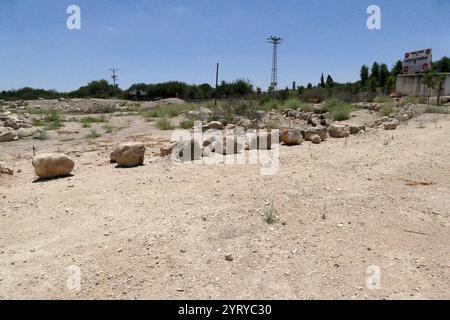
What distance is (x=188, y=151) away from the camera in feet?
21.7

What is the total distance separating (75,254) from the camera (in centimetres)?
306

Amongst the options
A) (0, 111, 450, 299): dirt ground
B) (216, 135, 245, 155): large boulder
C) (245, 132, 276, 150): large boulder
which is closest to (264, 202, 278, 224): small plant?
(0, 111, 450, 299): dirt ground

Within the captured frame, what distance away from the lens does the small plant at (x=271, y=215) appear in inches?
144

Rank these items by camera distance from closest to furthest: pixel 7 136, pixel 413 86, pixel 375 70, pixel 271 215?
pixel 271 215
pixel 7 136
pixel 413 86
pixel 375 70

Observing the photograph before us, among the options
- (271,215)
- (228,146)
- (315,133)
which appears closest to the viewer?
(271,215)

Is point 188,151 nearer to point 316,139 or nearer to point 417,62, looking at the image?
point 316,139

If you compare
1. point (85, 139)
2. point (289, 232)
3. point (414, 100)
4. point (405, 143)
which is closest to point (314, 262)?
point (289, 232)

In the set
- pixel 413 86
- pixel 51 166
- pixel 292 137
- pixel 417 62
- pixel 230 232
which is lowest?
pixel 230 232

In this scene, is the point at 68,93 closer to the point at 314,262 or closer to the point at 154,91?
the point at 154,91

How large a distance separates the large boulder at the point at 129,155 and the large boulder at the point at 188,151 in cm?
64

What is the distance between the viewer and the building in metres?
28.4

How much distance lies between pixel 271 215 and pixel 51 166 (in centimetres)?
358

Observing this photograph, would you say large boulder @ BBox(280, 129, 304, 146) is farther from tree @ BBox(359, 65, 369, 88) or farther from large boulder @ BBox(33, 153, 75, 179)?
tree @ BBox(359, 65, 369, 88)

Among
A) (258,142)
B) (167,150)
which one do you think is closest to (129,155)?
(167,150)
